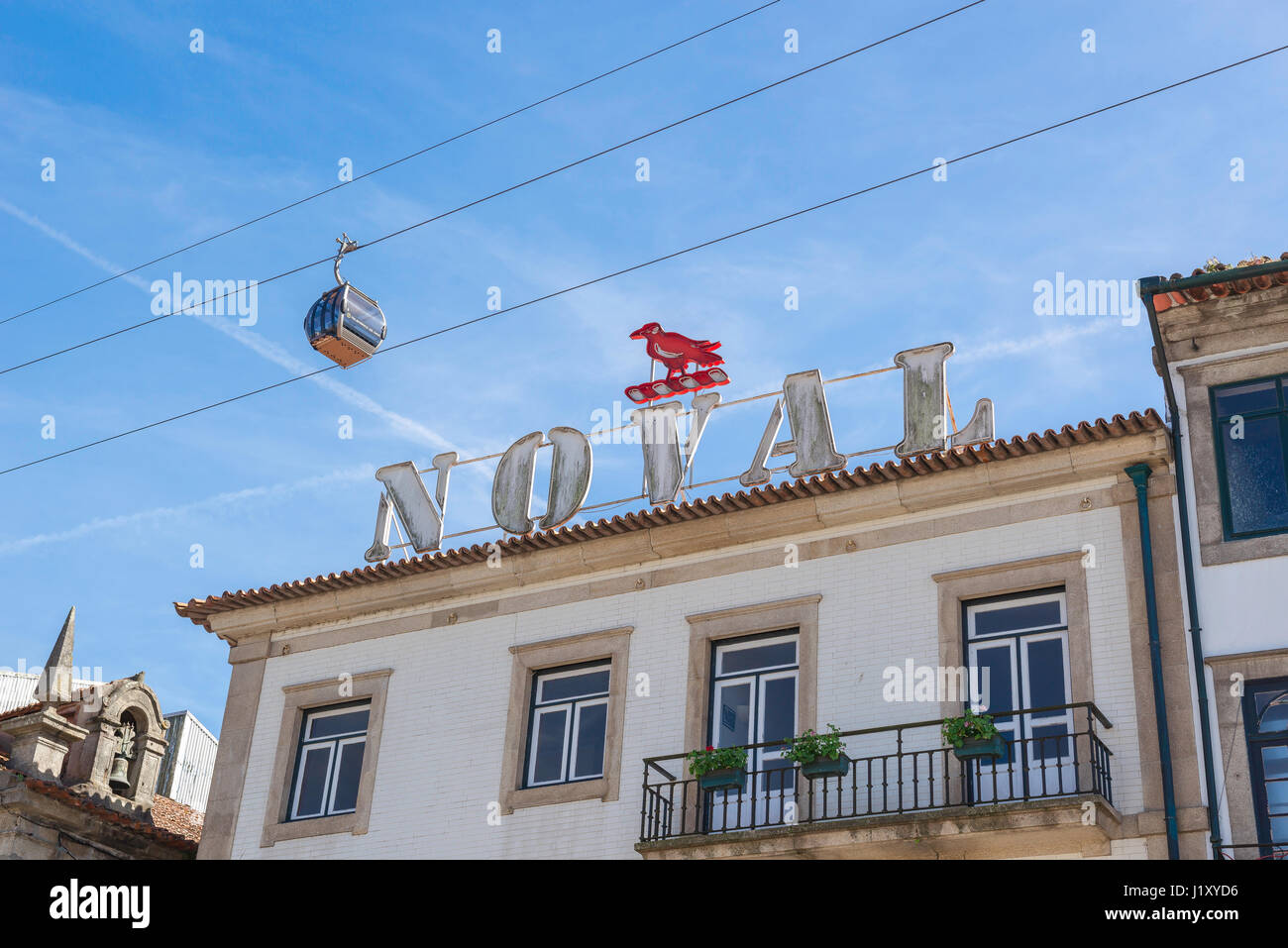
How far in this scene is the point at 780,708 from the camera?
18250 mm

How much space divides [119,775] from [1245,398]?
1796 cm

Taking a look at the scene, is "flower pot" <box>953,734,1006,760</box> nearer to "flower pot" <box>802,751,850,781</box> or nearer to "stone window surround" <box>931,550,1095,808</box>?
"stone window surround" <box>931,550,1095,808</box>

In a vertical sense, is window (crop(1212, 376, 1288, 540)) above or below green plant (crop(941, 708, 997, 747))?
above

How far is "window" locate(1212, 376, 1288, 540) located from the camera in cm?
1652

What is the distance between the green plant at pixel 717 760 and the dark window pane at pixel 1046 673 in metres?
2.95

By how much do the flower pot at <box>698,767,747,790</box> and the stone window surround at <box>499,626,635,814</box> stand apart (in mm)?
1622

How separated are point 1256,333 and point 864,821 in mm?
6446

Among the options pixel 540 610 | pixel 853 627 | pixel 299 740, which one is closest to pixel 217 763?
pixel 299 740

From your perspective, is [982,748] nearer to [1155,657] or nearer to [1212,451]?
[1155,657]

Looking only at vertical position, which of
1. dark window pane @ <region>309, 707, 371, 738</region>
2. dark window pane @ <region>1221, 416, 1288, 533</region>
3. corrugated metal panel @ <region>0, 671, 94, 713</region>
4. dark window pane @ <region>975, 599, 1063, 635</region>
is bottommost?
dark window pane @ <region>309, 707, 371, 738</region>

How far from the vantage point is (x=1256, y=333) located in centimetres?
1733

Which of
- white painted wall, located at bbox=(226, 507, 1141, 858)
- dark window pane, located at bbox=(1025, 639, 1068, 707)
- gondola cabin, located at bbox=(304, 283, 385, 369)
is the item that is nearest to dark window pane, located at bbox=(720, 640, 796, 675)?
white painted wall, located at bbox=(226, 507, 1141, 858)

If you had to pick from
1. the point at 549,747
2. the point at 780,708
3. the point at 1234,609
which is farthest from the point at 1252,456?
the point at 549,747
